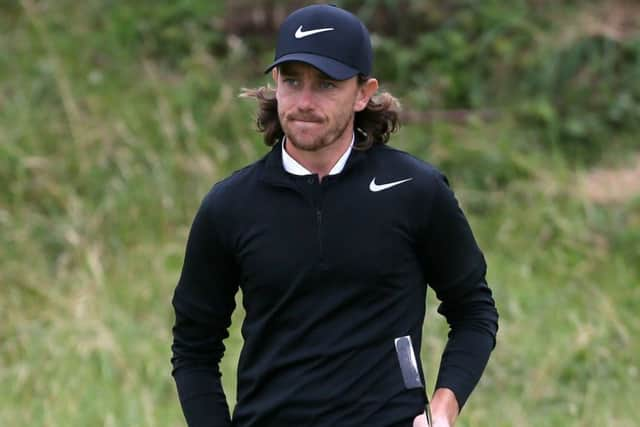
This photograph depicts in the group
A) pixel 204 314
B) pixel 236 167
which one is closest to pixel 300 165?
pixel 204 314

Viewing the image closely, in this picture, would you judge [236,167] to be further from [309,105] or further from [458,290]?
[309,105]

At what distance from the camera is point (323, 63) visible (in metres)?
3.43

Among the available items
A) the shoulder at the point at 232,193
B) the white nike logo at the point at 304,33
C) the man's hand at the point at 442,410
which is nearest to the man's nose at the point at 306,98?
the white nike logo at the point at 304,33

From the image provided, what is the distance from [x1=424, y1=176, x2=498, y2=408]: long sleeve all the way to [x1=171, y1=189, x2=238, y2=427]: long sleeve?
527 mm

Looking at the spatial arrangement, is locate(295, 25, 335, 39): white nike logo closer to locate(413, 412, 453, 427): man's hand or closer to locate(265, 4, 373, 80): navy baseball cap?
locate(265, 4, 373, 80): navy baseball cap

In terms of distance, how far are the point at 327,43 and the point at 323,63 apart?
2.6 inches

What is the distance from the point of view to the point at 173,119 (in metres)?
9.42

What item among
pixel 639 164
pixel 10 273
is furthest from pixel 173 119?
pixel 639 164

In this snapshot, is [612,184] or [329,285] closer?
[329,285]

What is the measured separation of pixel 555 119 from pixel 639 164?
0.64 meters

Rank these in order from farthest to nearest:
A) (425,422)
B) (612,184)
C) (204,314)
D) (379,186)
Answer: (612,184)
(204,314)
(379,186)
(425,422)

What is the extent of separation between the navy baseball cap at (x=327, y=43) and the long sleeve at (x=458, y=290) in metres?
Result: 0.38

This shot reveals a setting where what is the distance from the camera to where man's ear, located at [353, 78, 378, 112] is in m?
3.62

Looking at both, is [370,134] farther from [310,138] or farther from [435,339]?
[435,339]
